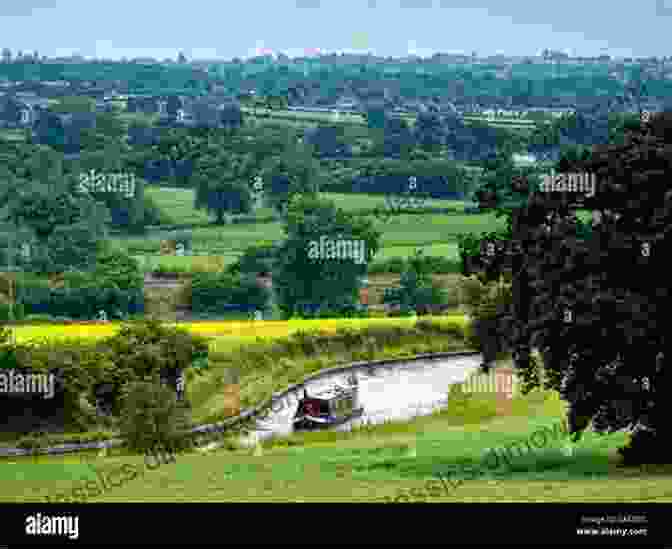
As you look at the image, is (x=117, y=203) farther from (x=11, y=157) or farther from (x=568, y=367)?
(x=568, y=367)

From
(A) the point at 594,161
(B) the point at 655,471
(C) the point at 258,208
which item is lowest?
(C) the point at 258,208

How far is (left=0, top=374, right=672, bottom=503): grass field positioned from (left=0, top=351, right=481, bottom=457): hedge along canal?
8497 mm

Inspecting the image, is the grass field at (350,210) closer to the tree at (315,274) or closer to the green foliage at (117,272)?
the green foliage at (117,272)

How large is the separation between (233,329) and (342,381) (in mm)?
6658

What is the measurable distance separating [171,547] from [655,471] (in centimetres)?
1101

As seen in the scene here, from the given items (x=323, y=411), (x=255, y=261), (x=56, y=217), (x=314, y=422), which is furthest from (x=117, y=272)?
(x=314, y=422)

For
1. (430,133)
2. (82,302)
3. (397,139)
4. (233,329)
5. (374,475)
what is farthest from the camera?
(430,133)

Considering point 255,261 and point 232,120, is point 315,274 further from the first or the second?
point 232,120

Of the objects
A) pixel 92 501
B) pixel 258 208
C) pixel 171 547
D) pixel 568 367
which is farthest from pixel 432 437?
pixel 258 208

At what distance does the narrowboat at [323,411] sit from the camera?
59.6 metres

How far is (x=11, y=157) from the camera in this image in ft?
504

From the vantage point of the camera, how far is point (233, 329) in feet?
252

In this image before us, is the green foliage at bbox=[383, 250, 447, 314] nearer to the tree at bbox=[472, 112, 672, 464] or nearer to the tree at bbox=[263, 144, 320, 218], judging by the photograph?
the tree at bbox=[263, 144, 320, 218]

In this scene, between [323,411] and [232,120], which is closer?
[323,411]
